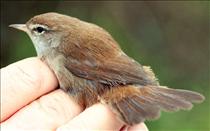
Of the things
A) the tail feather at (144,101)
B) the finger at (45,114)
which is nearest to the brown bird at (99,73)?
the tail feather at (144,101)

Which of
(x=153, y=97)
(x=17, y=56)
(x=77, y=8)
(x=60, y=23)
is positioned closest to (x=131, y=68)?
(x=153, y=97)

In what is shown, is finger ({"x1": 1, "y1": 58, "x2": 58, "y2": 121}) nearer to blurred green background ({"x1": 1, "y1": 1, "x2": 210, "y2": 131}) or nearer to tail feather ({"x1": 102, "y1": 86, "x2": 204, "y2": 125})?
tail feather ({"x1": 102, "y1": 86, "x2": 204, "y2": 125})

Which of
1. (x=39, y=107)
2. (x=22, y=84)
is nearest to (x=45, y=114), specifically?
(x=39, y=107)

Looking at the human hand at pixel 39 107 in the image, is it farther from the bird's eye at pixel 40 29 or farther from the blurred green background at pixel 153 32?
the blurred green background at pixel 153 32

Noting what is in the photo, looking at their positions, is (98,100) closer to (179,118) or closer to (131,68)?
(131,68)

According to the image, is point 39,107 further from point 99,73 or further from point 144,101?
point 144,101

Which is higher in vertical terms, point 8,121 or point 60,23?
point 60,23
